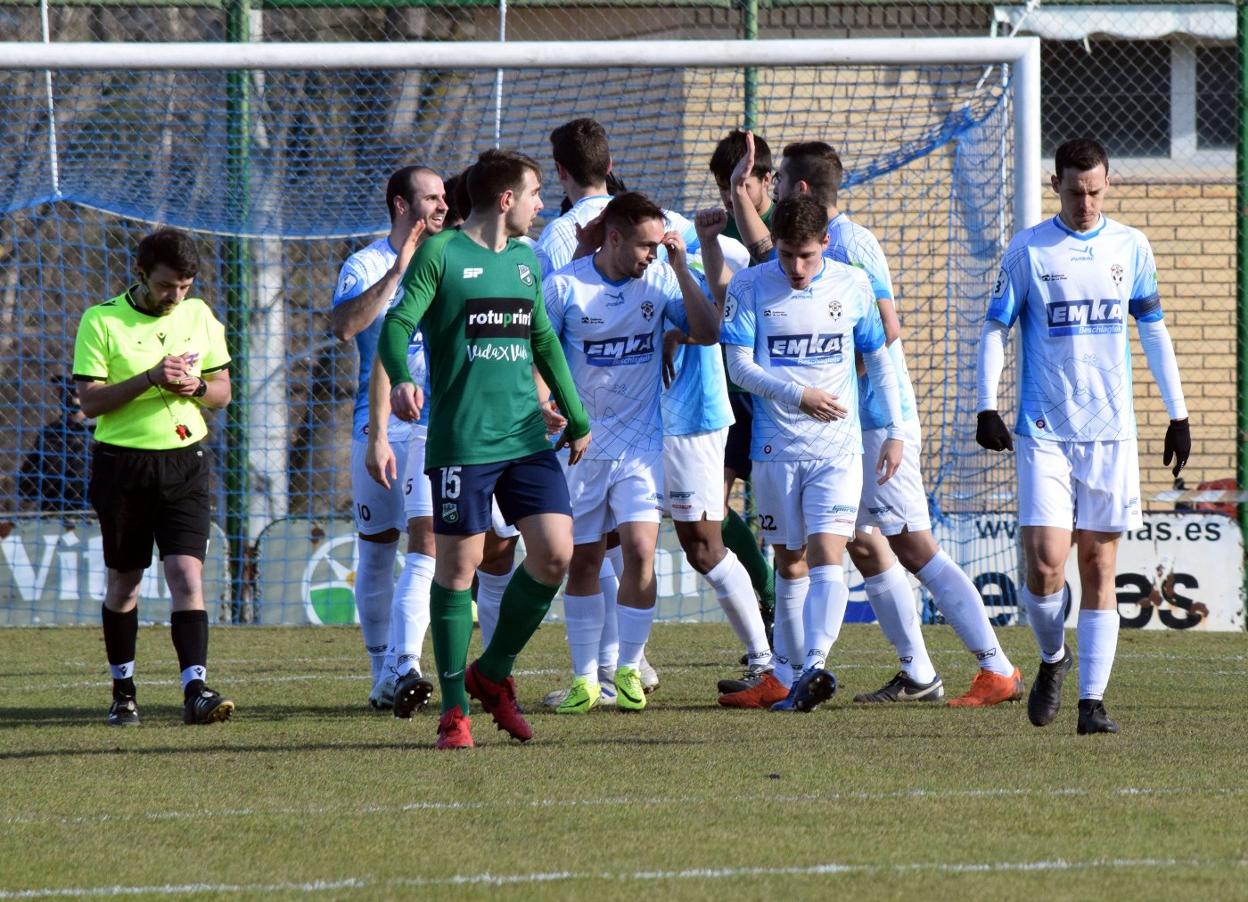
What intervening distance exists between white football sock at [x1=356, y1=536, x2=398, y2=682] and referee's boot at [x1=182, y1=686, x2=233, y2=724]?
81cm

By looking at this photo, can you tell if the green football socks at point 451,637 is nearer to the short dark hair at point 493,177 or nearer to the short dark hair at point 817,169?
the short dark hair at point 493,177

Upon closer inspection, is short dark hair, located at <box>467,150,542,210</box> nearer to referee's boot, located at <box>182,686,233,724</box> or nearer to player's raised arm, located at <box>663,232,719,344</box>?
player's raised arm, located at <box>663,232,719,344</box>

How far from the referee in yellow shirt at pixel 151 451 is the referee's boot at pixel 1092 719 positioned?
320cm

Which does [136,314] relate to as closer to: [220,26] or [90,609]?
[90,609]

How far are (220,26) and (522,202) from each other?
8100 mm

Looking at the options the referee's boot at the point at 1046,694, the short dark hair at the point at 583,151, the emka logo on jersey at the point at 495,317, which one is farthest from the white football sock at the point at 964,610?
the emka logo on jersey at the point at 495,317

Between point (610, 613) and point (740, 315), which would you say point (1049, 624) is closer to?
point (740, 315)

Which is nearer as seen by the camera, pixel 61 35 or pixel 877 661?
pixel 877 661

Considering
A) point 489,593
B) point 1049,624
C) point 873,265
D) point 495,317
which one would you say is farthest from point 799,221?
point 489,593

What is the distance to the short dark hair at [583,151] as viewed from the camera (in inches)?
302

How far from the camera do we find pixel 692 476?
751 centimetres

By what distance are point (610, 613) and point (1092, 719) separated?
91.5 inches

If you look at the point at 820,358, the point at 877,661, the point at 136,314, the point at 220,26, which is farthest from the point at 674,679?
the point at 220,26

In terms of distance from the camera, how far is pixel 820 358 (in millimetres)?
7230
